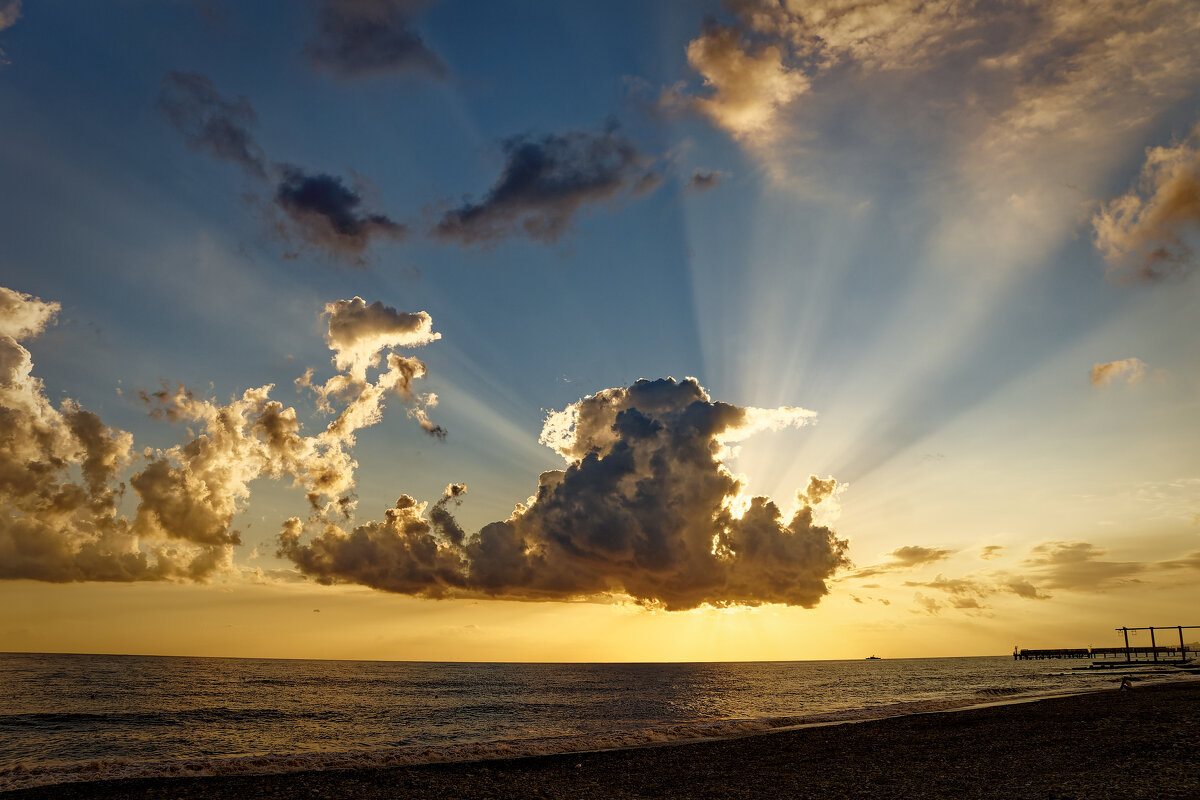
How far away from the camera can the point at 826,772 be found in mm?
25922

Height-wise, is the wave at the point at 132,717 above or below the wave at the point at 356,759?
below

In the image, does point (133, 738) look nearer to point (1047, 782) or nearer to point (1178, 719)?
point (1047, 782)

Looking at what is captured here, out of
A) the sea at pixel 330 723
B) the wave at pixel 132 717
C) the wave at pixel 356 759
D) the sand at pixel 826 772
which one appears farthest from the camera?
the wave at pixel 132 717

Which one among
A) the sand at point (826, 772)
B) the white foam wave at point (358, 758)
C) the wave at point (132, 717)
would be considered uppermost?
the sand at point (826, 772)

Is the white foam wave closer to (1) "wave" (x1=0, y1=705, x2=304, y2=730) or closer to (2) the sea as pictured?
(2) the sea

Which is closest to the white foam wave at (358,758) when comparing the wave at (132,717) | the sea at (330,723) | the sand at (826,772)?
the sea at (330,723)

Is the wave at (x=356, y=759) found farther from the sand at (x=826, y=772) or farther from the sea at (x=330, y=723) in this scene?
the sand at (x=826, y=772)

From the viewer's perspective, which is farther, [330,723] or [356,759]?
[330,723]

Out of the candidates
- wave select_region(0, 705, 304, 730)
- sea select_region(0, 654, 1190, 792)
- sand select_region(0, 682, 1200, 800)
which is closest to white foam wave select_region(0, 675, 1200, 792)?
sea select_region(0, 654, 1190, 792)

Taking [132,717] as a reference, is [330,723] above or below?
above

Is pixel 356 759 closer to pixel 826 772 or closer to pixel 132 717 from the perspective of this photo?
pixel 826 772

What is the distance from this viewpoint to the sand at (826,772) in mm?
21453

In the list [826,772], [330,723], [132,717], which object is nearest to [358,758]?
[826,772]

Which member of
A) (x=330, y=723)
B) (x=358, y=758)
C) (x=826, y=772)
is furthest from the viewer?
(x=330, y=723)
